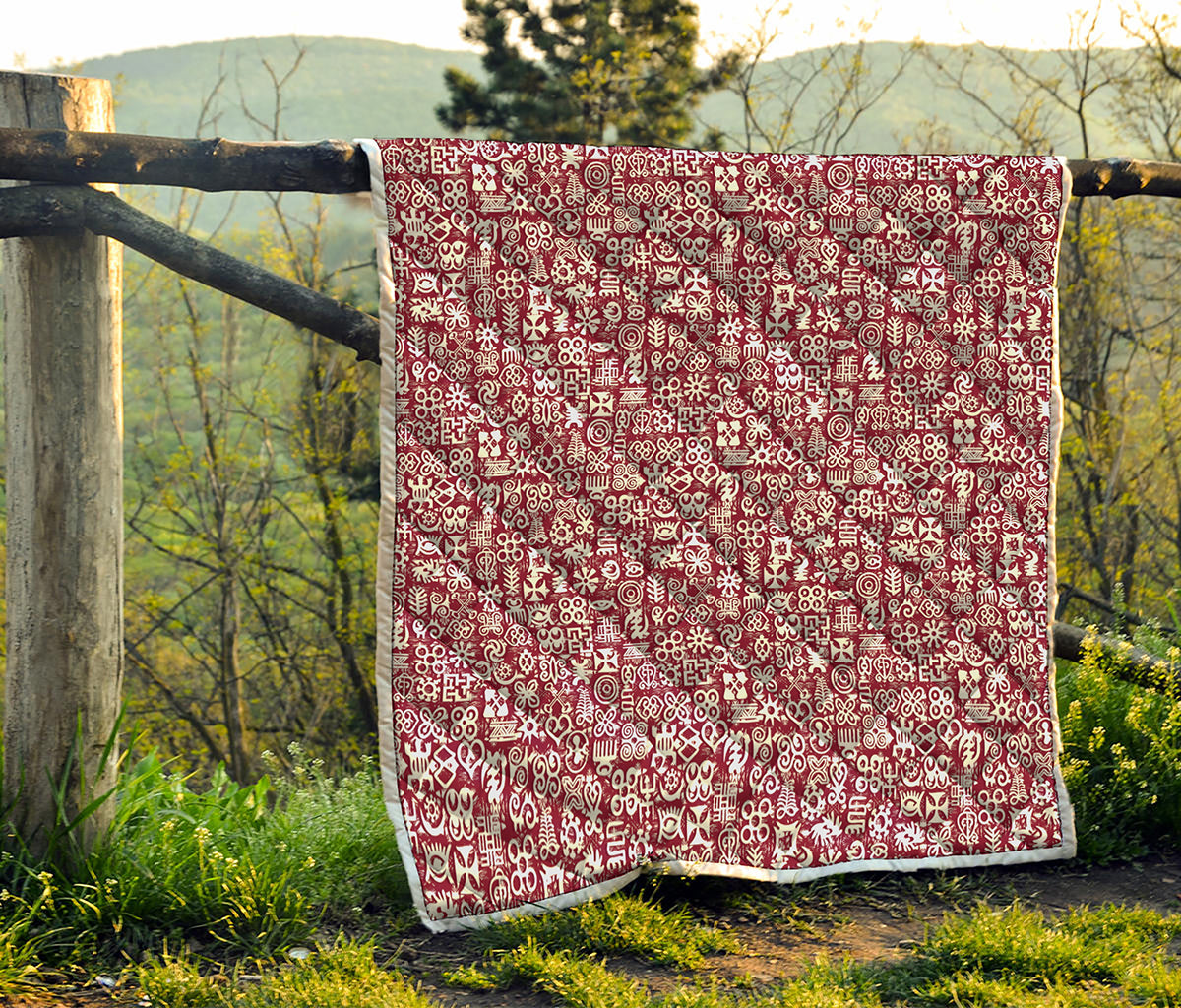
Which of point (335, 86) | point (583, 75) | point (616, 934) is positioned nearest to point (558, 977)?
point (616, 934)

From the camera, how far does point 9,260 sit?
97.4 inches

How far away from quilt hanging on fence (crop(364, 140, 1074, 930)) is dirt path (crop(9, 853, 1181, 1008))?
0.25 ft

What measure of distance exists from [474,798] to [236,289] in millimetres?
1340

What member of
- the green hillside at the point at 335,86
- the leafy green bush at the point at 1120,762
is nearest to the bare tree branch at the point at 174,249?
the leafy green bush at the point at 1120,762

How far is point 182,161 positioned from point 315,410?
374 inches

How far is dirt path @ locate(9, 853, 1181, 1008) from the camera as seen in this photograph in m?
2.27

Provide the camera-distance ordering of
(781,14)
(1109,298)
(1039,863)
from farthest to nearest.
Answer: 1. (781,14)
2. (1109,298)
3. (1039,863)

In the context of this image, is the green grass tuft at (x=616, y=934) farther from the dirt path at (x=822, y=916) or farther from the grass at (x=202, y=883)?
the grass at (x=202, y=883)

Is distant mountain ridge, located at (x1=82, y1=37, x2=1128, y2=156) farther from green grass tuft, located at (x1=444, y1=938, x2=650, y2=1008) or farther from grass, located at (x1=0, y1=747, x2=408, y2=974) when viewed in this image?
green grass tuft, located at (x1=444, y1=938, x2=650, y2=1008)

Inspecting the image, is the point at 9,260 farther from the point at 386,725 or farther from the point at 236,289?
the point at 386,725

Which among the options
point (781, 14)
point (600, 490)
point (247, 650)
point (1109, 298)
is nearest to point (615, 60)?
point (781, 14)

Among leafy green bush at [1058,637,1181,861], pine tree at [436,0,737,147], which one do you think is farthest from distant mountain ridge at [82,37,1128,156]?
leafy green bush at [1058,637,1181,861]

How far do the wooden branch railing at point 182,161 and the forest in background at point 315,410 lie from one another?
714cm

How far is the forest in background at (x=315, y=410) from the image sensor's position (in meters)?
8.76
